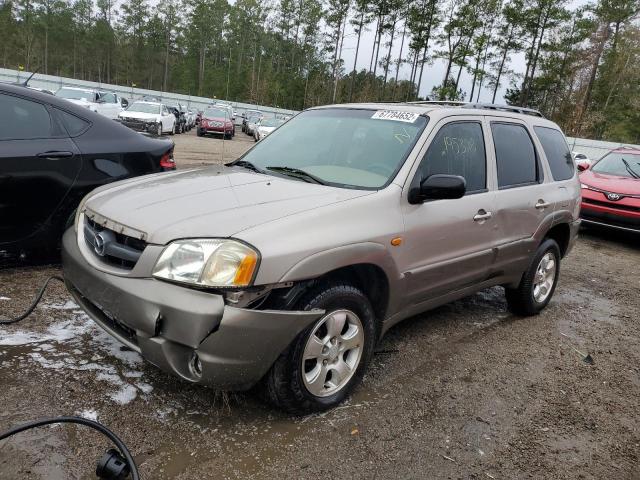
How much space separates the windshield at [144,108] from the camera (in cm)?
2122

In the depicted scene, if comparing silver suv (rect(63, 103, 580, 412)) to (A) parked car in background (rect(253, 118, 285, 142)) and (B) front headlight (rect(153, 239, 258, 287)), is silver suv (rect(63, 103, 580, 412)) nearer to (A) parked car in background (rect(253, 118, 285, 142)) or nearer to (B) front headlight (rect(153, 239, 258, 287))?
(B) front headlight (rect(153, 239, 258, 287))

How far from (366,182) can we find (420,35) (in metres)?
57.0

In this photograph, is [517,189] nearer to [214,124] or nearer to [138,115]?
[138,115]

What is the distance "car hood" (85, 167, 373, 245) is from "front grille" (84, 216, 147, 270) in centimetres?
7

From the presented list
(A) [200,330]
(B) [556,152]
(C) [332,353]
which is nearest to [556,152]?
(B) [556,152]

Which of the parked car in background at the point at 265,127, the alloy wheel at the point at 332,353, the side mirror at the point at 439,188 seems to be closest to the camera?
the alloy wheel at the point at 332,353

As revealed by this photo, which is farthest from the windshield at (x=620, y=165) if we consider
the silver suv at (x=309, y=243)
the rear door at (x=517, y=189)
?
the silver suv at (x=309, y=243)

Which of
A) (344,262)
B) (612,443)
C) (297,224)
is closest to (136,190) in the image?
(297,224)

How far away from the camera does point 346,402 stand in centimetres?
300

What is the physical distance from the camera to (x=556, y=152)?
485cm

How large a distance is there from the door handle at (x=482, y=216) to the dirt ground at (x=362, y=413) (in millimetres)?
1022

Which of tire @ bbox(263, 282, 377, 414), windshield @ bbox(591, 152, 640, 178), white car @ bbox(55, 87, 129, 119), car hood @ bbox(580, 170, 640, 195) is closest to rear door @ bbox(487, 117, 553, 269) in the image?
tire @ bbox(263, 282, 377, 414)

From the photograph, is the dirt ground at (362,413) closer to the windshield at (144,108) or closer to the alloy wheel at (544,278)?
the alloy wheel at (544,278)

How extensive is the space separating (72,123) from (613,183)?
8365 mm
